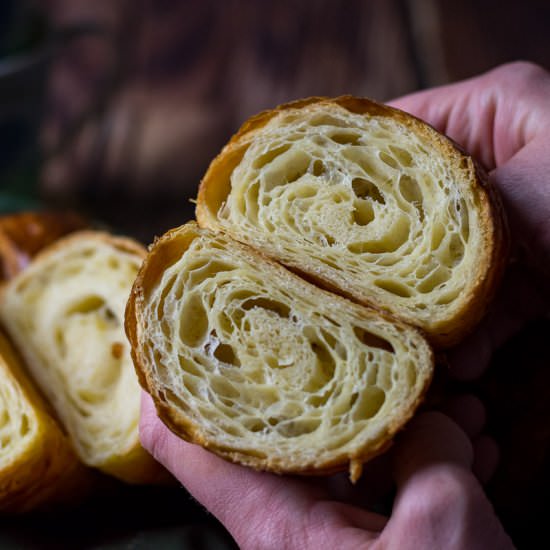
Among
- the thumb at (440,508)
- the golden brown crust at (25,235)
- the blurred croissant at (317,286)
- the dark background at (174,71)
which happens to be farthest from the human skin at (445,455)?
the dark background at (174,71)

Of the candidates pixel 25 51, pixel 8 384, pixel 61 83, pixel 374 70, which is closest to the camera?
pixel 8 384

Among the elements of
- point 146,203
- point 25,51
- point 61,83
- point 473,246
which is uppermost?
point 473,246

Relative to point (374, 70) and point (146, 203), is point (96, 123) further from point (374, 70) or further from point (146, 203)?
point (374, 70)

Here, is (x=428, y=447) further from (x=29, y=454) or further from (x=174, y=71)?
(x=174, y=71)

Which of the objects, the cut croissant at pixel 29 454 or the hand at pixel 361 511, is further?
the cut croissant at pixel 29 454

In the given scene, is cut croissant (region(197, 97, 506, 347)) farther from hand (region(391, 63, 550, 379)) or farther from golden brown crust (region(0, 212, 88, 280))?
golden brown crust (region(0, 212, 88, 280))

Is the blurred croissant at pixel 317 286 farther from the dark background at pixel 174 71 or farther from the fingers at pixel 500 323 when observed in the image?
the dark background at pixel 174 71

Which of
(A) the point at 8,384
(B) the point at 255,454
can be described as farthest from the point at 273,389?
(A) the point at 8,384

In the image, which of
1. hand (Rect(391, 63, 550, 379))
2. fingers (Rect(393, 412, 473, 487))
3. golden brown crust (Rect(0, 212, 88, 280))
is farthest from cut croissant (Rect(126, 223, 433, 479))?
golden brown crust (Rect(0, 212, 88, 280))
